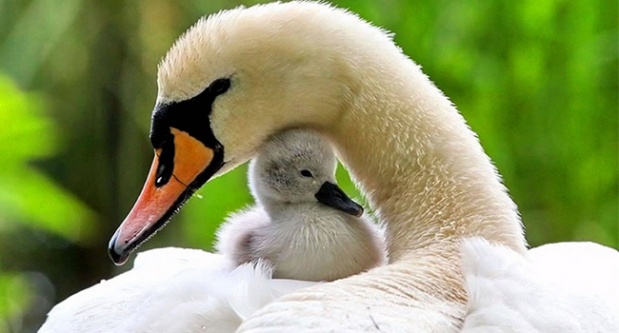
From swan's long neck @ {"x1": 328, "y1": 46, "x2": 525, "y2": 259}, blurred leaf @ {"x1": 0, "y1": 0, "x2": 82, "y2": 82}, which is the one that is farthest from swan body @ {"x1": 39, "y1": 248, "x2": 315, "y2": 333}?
blurred leaf @ {"x1": 0, "y1": 0, "x2": 82, "y2": 82}

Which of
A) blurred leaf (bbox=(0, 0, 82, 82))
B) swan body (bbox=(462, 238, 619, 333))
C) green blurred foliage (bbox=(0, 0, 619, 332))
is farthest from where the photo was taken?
blurred leaf (bbox=(0, 0, 82, 82))

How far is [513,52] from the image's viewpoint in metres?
2.38

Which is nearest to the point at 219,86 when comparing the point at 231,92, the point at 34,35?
the point at 231,92

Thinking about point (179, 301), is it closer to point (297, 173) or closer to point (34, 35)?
point (297, 173)

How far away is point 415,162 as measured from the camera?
1.19 metres

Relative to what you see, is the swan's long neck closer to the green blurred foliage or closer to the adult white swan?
the adult white swan

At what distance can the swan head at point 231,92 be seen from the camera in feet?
3.76

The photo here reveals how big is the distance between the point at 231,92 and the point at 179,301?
221 mm

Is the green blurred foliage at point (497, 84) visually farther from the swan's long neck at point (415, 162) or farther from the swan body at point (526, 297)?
the swan body at point (526, 297)

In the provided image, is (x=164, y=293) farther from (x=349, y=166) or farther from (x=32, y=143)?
(x=32, y=143)

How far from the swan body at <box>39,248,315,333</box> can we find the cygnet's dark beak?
0.11 meters

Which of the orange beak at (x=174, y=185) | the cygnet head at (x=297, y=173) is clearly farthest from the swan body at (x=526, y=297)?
the orange beak at (x=174, y=185)

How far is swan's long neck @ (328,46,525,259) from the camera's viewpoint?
1.17 metres

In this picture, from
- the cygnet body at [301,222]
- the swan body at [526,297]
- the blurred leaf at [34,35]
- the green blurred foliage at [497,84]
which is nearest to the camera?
the swan body at [526,297]
